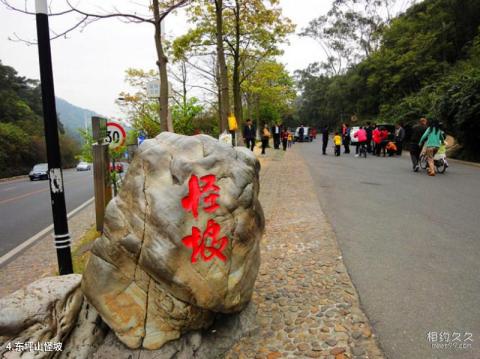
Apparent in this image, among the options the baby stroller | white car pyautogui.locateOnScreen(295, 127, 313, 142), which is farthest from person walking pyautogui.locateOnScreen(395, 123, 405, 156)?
white car pyautogui.locateOnScreen(295, 127, 313, 142)

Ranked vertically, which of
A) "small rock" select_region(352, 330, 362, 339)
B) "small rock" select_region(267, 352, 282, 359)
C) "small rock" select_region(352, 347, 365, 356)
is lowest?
"small rock" select_region(267, 352, 282, 359)

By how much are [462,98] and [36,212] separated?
15.9 m

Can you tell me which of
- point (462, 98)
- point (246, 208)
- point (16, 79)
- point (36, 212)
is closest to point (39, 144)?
point (16, 79)

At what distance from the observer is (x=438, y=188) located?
8.62 m

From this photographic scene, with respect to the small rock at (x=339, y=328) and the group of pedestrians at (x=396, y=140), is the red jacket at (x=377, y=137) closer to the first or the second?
the group of pedestrians at (x=396, y=140)

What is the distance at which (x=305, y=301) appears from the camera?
11.3 ft

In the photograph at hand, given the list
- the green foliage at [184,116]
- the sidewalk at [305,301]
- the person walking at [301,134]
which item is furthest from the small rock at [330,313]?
the person walking at [301,134]

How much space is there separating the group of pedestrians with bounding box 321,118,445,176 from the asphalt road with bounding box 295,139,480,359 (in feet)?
5.99

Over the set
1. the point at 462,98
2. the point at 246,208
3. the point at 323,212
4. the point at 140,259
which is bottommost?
the point at 323,212

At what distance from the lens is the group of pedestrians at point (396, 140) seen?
1048 centimetres

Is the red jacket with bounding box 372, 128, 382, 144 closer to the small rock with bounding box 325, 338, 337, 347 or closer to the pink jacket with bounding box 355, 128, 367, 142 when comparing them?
the pink jacket with bounding box 355, 128, 367, 142

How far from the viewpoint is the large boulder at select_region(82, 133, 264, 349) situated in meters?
2.42

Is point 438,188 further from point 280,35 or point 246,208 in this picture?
point 280,35

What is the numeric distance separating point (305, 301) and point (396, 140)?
16616 mm
